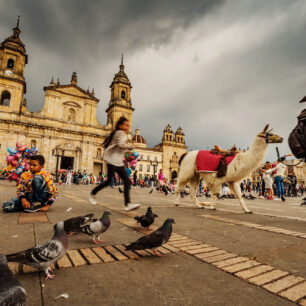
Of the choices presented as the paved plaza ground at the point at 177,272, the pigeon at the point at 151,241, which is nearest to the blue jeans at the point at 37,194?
the paved plaza ground at the point at 177,272

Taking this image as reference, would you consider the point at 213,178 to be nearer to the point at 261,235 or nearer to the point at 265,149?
the point at 265,149

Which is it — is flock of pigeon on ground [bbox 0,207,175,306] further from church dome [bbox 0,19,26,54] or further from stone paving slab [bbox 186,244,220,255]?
Result: church dome [bbox 0,19,26,54]

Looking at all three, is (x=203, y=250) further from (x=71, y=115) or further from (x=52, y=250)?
(x=71, y=115)

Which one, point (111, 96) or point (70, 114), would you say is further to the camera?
point (111, 96)

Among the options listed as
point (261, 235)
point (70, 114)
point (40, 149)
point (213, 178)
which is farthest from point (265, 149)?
point (70, 114)

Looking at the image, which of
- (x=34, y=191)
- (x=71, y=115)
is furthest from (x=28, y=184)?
(x=71, y=115)

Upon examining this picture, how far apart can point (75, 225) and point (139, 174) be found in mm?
54747

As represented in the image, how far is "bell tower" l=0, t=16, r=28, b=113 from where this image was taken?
32.9m

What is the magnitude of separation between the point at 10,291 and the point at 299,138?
1.92 metres

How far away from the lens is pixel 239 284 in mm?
1343

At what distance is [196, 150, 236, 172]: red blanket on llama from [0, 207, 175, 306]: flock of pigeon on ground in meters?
2.88

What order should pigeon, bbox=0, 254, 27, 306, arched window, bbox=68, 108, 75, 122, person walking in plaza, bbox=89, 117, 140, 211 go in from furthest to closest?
arched window, bbox=68, 108, 75, 122 < person walking in plaza, bbox=89, 117, 140, 211 < pigeon, bbox=0, 254, 27, 306

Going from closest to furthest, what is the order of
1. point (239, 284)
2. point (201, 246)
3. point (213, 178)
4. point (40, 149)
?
1. point (239, 284)
2. point (201, 246)
3. point (213, 178)
4. point (40, 149)

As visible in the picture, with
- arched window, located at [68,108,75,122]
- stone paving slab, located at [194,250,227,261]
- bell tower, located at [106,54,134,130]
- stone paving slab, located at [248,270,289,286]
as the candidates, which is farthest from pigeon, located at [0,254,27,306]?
bell tower, located at [106,54,134,130]
